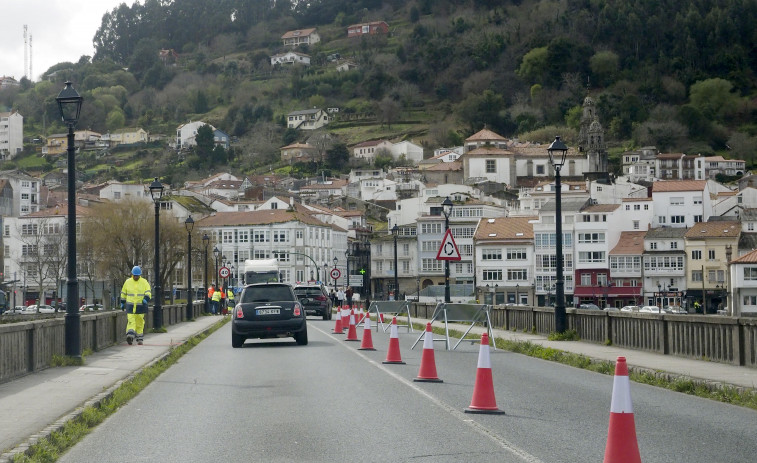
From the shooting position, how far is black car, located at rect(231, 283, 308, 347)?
2550cm

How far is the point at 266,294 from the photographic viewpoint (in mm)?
26016

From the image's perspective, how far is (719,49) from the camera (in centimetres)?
19150

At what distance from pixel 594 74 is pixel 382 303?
16644cm

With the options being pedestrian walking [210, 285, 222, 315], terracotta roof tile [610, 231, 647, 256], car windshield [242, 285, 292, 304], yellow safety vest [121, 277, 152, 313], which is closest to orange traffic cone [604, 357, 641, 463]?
yellow safety vest [121, 277, 152, 313]

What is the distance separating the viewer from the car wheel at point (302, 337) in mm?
26192

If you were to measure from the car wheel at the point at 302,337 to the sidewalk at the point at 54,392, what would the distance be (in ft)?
14.2

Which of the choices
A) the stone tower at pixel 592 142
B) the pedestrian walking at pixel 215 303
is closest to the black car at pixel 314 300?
the pedestrian walking at pixel 215 303

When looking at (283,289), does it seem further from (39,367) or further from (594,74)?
(594,74)

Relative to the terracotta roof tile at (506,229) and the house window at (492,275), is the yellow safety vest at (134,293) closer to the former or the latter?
the terracotta roof tile at (506,229)

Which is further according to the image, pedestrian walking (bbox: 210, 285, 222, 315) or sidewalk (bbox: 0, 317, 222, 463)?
pedestrian walking (bbox: 210, 285, 222, 315)

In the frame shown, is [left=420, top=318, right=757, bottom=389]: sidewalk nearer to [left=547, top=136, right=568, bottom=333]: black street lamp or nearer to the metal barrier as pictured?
[left=547, top=136, right=568, bottom=333]: black street lamp

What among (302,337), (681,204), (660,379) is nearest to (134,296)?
(302,337)

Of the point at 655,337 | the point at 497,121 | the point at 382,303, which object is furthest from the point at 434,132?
the point at 655,337

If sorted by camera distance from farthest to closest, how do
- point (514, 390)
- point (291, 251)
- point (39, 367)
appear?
1. point (291, 251)
2. point (39, 367)
3. point (514, 390)
